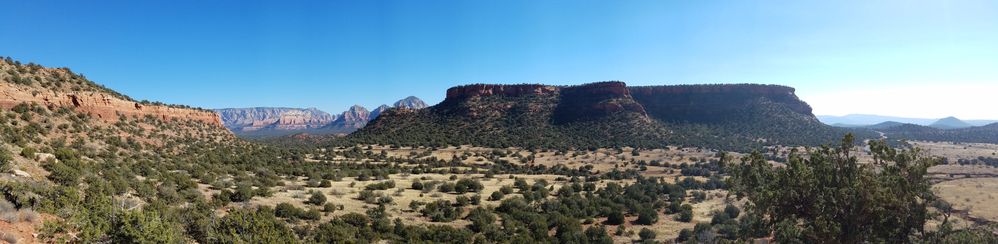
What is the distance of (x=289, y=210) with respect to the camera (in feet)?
60.6

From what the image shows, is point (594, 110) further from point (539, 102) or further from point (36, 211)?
point (36, 211)

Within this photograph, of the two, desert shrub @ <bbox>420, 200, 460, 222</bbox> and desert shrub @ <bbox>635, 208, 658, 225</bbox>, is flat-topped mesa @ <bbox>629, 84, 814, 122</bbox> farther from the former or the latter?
desert shrub @ <bbox>420, 200, 460, 222</bbox>

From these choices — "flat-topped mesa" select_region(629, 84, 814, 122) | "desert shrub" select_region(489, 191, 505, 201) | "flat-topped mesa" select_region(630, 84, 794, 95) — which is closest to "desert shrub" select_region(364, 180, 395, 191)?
"desert shrub" select_region(489, 191, 505, 201)

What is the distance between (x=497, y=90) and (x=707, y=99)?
4989 centimetres

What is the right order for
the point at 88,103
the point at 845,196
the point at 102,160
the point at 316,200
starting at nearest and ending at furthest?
the point at 845,196
the point at 316,200
the point at 102,160
the point at 88,103

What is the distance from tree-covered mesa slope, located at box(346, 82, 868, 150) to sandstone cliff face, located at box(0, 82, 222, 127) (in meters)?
38.8

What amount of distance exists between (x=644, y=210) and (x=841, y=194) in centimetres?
1240

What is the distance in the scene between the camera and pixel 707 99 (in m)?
104

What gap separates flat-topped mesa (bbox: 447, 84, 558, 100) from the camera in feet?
343

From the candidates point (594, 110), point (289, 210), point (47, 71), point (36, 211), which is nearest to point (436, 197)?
point (289, 210)

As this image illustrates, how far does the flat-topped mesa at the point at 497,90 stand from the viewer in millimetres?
104562

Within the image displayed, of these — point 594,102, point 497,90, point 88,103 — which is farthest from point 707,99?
point 88,103

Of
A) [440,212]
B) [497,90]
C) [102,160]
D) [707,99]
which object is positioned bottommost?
[440,212]

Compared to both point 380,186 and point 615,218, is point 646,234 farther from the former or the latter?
point 380,186
